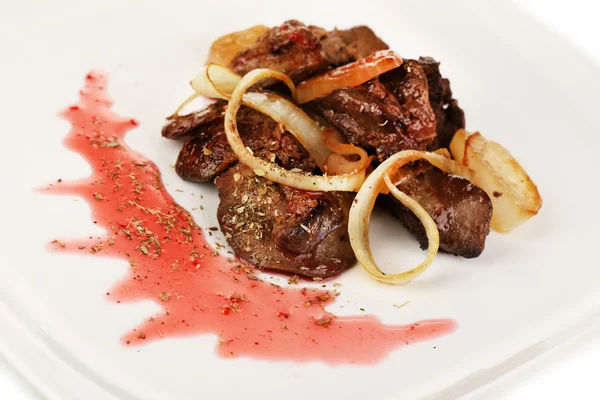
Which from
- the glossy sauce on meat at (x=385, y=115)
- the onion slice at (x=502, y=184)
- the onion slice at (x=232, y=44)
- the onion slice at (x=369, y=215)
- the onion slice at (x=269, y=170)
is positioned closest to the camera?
the onion slice at (x=369, y=215)

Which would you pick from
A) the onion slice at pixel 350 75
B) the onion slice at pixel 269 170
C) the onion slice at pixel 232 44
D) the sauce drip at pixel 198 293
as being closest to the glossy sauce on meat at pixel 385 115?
the onion slice at pixel 350 75

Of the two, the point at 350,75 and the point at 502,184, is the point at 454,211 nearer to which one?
the point at 502,184

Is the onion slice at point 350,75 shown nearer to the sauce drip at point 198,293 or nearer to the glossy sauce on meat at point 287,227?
the glossy sauce on meat at point 287,227

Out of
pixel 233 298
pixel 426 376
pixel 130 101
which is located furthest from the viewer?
pixel 130 101

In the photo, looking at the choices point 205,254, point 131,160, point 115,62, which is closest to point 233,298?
point 205,254

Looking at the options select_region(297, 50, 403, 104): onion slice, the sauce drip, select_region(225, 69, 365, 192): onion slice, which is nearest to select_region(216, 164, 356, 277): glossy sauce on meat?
select_region(225, 69, 365, 192): onion slice

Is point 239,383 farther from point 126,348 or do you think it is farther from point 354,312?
point 354,312
